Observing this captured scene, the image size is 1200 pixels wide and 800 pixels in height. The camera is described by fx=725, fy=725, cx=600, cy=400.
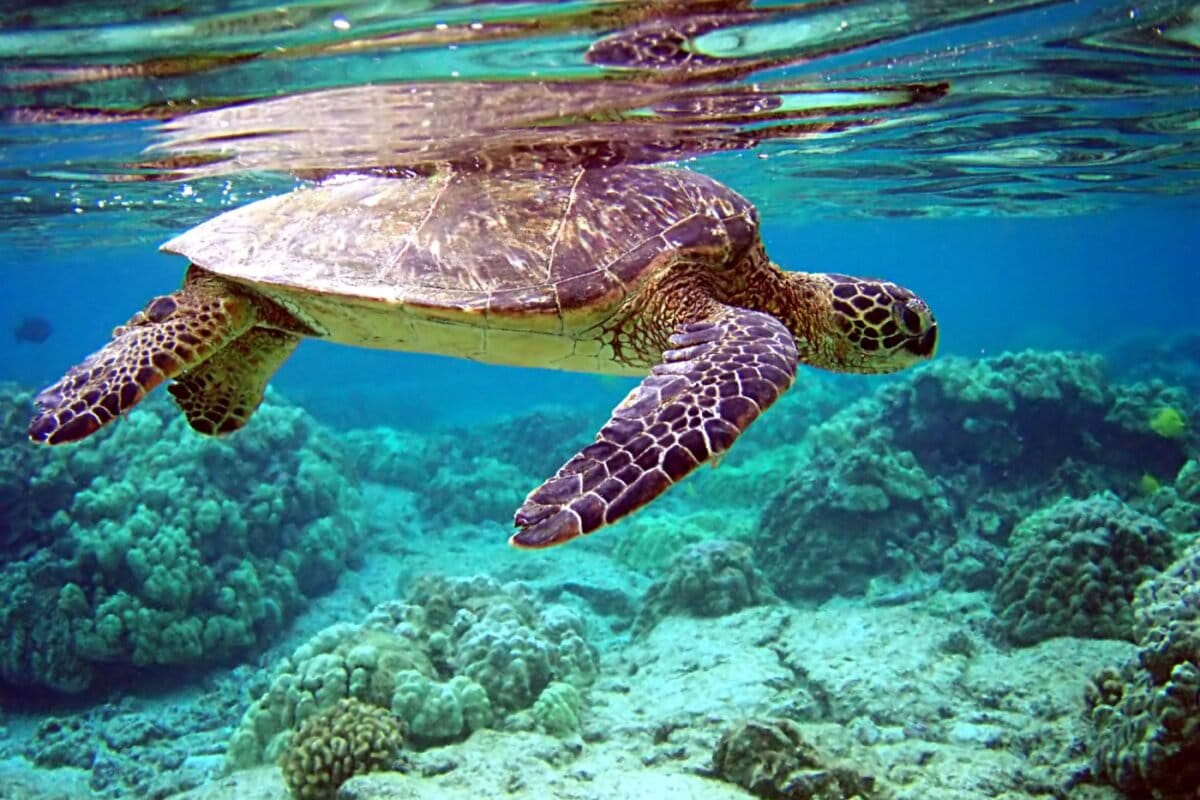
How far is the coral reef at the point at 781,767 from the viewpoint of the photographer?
4367 mm

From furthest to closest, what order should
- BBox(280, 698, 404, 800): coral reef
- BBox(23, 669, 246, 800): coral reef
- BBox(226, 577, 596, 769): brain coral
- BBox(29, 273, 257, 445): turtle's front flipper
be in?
BBox(23, 669, 246, 800): coral reef < BBox(226, 577, 596, 769): brain coral < BBox(280, 698, 404, 800): coral reef < BBox(29, 273, 257, 445): turtle's front flipper

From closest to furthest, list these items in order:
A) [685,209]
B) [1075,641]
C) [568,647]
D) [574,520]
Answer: [574,520] < [685,209] < [1075,641] < [568,647]

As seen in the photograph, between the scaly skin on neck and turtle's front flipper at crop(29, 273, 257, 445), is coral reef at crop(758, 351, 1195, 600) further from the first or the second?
turtle's front flipper at crop(29, 273, 257, 445)

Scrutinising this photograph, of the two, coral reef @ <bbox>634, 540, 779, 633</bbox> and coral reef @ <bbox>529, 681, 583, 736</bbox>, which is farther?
coral reef @ <bbox>634, 540, 779, 633</bbox>

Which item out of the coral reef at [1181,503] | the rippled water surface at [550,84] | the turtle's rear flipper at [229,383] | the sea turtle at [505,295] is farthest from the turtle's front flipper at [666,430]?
the coral reef at [1181,503]

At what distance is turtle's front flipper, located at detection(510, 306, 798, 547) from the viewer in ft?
9.58

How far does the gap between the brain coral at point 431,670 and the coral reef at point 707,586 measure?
→ 151 centimetres

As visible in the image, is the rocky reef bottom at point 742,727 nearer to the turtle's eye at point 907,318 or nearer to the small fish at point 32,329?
the turtle's eye at point 907,318

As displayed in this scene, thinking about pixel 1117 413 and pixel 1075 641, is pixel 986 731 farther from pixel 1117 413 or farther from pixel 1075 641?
pixel 1117 413

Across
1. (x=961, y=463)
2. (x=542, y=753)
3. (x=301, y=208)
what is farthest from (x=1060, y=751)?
(x=961, y=463)

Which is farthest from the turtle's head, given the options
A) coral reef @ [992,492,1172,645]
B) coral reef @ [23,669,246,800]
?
coral reef @ [23,669,246,800]

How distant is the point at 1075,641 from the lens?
6582 mm

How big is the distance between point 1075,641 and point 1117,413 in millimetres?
7336

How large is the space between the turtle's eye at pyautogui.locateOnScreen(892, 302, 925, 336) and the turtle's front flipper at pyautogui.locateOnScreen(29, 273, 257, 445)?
15.3 ft
